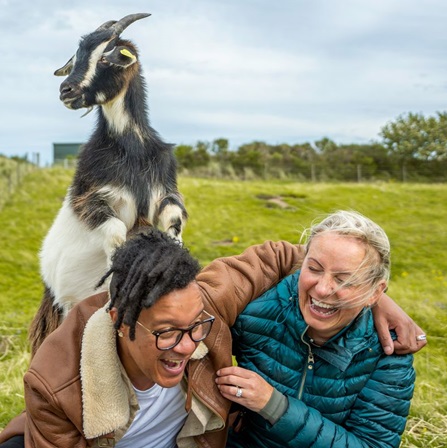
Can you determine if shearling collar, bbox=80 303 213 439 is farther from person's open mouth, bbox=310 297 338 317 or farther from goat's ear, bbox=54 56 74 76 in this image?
goat's ear, bbox=54 56 74 76

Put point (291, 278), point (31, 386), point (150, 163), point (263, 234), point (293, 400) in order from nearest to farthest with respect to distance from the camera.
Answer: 1. point (31, 386)
2. point (293, 400)
3. point (291, 278)
4. point (150, 163)
5. point (263, 234)

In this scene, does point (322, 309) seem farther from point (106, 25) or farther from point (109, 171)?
point (106, 25)

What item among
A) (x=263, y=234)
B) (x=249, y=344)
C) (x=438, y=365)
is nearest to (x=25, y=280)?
(x=263, y=234)

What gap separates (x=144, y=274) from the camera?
2086mm

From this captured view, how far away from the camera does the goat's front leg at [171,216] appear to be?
11.4 feet

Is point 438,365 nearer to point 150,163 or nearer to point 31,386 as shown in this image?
point 150,163

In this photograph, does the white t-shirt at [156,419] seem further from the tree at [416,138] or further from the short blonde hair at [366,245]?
the tree at [416,138]

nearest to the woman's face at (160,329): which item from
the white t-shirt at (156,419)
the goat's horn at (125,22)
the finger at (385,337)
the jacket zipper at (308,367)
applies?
the white t-shirt at (156,419)

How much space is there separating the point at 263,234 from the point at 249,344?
9745mm

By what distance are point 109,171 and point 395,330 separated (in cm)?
174

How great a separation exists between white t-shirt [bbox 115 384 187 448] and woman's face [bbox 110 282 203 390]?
209 millimetres

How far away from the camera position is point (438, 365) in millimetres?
5801

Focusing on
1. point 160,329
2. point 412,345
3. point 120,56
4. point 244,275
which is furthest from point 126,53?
point 412,345

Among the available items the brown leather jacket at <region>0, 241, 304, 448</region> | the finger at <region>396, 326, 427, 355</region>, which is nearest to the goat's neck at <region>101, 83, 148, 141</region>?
the brown leather jacket at <region>0, 241, 304, 448</region>
